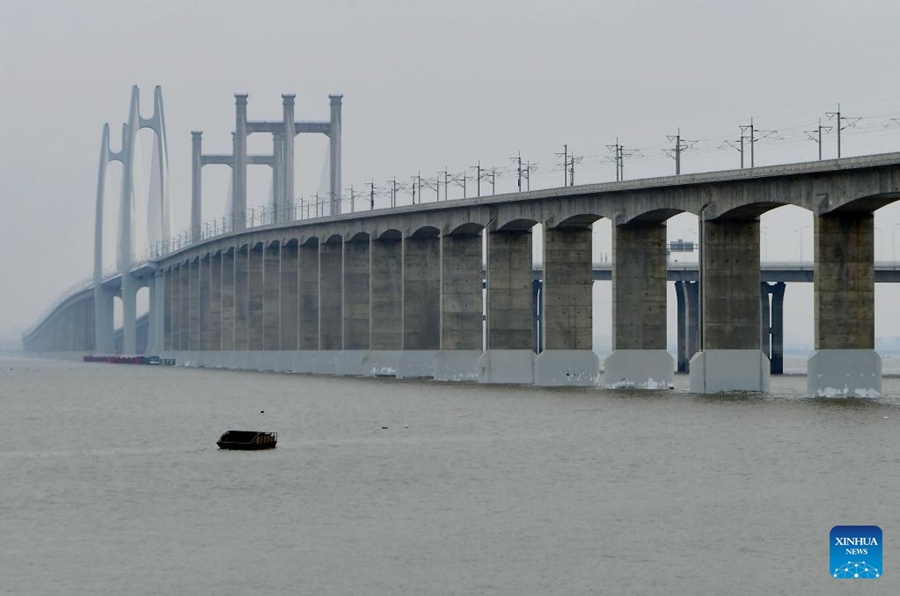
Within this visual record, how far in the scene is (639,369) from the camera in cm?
9912

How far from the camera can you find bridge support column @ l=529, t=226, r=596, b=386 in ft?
345

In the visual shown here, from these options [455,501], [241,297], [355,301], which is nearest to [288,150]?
[241,297]

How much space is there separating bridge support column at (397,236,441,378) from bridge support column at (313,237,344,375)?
63.4 feet

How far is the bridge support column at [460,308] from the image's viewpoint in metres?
119

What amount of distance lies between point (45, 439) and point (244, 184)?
135564mm

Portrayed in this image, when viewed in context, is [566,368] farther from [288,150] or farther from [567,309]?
[288,150]

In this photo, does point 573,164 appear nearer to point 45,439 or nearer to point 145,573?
point 45,439

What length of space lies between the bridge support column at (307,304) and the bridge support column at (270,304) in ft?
29.1

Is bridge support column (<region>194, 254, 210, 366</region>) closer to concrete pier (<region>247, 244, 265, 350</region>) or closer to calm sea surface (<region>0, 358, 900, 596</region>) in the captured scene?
concrete pier (<region>247, 244, 265, 350</region>)

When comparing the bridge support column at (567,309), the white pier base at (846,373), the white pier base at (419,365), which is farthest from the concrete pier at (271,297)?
the white pier base at (846,373)

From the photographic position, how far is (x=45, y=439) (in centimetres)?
6588

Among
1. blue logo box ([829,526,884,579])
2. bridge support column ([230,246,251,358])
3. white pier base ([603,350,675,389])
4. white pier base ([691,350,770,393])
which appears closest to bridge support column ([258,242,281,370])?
bridge support column ([230,246,251,358])

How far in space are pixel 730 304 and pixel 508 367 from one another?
25132 millimetres

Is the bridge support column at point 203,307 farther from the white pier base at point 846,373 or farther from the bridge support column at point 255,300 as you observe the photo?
the white pier base at point 846,373
